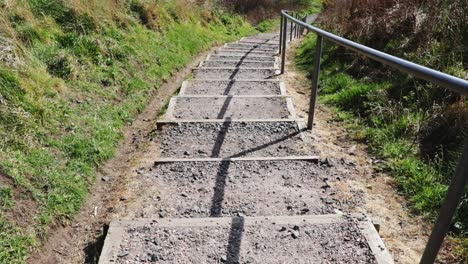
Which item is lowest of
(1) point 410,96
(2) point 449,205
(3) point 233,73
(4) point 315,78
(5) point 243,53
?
(5) point 243,53

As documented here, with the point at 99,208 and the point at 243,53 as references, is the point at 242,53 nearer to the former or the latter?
the point at 243,53

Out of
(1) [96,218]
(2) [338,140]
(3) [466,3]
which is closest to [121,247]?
(1) [96,218]

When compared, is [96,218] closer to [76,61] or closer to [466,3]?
[76,61]

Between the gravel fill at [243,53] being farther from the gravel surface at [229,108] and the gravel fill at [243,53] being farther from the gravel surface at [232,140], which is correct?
the gravel surface at [232,140]

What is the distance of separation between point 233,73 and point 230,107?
2.15 m

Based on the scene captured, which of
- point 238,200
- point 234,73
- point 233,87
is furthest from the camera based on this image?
point 234,73

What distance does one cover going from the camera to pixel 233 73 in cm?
669

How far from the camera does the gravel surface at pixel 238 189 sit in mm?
2635

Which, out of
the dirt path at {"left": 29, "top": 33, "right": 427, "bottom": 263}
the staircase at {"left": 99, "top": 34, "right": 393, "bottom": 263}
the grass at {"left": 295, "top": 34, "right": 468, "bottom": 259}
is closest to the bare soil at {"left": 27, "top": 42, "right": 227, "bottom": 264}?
the dirt path at {"left": 29, "top": 33, "right": 427, "bottom": 263}

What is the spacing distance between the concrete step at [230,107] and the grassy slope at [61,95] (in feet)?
1.69

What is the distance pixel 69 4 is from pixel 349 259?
15.7 ft

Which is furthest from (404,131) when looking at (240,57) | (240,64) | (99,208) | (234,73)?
(240,57)

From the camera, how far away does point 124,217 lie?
255cm

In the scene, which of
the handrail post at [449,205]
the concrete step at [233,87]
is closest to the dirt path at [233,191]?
the handrail post at [449,205]
